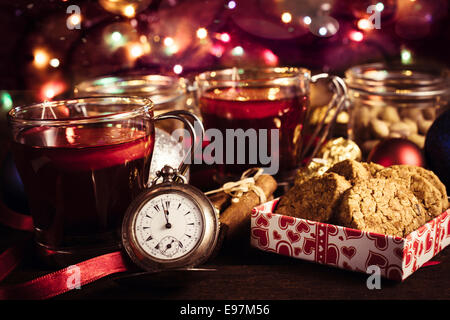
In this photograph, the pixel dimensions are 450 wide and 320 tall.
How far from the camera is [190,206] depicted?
943 millimetres

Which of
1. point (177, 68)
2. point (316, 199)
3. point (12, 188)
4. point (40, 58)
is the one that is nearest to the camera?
point (316, 199)

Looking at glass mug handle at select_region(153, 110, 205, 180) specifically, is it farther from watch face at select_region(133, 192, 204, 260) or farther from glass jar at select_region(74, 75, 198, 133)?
glass jar at select_region(74, 75, 198, 133)

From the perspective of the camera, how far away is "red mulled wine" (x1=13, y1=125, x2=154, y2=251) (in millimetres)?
960

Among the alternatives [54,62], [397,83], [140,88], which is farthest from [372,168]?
[54,62]

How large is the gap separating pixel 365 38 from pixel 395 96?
666 millimetres

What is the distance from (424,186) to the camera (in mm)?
1037

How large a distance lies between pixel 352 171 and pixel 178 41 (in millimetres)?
1171

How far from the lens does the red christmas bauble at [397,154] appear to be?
1.30m

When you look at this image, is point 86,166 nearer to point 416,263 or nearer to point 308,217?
point 308,217

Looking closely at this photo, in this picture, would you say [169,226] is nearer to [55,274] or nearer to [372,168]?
[55,274]

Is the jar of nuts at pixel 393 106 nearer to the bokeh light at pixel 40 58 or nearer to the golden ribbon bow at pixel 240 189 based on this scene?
the golden ribbon bow at pixel 240 189

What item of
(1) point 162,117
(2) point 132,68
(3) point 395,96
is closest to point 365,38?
(3) point 395,96

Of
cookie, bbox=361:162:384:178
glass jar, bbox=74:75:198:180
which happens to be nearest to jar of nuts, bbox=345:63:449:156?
cookie, bbox=361:162:384:178

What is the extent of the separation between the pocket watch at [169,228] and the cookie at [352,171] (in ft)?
0.99
